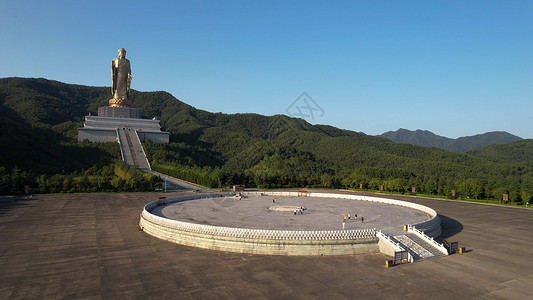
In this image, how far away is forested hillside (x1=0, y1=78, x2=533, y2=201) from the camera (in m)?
48.9

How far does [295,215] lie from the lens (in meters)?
24.9

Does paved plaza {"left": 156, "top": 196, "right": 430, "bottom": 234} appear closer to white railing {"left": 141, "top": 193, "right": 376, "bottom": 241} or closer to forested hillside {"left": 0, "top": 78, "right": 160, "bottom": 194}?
white railing {"left": 141, "top": 193, "right": 376, "bottom": 241}

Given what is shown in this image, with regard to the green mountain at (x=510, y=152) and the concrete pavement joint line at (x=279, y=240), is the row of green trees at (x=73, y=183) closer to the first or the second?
the concrete pavement joint line at (x=279, y=240)

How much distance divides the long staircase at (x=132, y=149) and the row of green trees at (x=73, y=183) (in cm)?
1032

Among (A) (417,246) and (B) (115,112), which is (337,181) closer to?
(A) (417,246)

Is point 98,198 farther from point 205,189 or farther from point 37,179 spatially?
point 205,189

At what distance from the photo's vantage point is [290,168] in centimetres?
6331

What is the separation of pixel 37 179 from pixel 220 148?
152ft

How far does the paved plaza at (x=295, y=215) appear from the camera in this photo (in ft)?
68.5

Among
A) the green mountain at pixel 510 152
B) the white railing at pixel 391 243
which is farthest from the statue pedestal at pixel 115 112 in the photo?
the green mountain at pixel 510 152

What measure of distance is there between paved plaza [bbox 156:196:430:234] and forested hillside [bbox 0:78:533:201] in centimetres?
1806

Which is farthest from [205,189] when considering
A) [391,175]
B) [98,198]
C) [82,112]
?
[82,112]

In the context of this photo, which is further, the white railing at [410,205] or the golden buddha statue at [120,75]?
the golden buddha statue at [120,75]

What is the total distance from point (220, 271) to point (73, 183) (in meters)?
33.4
